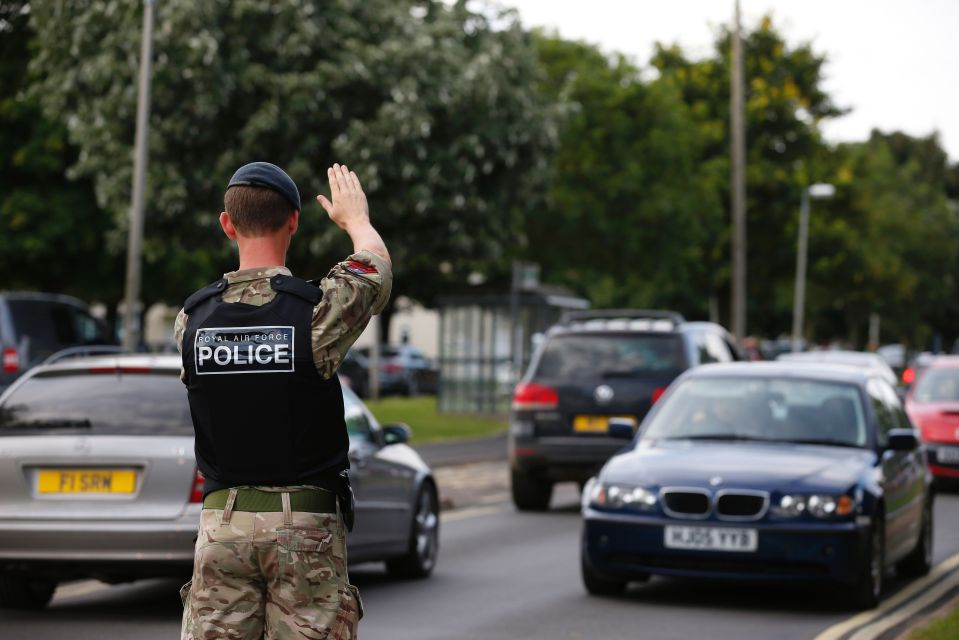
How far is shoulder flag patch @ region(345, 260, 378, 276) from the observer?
15.0ft

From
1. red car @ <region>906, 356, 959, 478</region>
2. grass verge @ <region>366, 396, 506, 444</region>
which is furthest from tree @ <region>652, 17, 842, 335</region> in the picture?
red car @ <region>906, 356, 959, 478</region>

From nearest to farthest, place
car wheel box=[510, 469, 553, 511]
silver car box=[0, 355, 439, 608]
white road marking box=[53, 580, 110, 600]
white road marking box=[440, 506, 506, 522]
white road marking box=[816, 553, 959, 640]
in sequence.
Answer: silver car box=[0, 355, 439, 608] < white road marking box=[816, 553, 959, 640] < white road marking box=[53, 580, 110, 600] < white road marking box=[440, 506, 506, 522] < car wheel box=[510, 469, 553, 511]

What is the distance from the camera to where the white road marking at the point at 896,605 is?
9539 mm

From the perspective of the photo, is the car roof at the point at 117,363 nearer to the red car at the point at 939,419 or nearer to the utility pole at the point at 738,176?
the red car at the point at 939,419

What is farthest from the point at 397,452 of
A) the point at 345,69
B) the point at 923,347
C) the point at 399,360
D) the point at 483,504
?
the point at 923,347

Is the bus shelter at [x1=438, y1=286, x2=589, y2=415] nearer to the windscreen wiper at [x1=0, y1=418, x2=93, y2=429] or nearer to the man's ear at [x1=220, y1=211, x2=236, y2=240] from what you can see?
the windscreen wiper at [x1=0, y1=418, x2=93, y2=429]

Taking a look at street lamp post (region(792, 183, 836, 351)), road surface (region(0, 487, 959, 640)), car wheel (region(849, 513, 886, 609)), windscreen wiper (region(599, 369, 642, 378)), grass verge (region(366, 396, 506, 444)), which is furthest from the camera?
street lamp post (region(792, 183, 836, 351))

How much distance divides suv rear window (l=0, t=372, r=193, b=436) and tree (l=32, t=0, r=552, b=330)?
17156 mm

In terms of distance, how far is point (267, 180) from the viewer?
460cm

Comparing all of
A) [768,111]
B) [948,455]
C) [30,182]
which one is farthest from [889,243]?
[948,455]

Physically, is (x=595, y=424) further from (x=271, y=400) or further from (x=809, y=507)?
(x=271, y=400)

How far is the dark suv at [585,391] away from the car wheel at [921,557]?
4.37 meters

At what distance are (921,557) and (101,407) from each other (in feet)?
18.8

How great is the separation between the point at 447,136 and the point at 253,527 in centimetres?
2507
